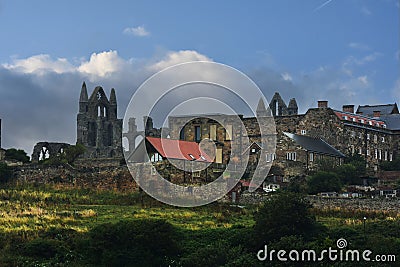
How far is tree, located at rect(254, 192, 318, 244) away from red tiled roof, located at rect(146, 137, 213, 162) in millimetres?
20725

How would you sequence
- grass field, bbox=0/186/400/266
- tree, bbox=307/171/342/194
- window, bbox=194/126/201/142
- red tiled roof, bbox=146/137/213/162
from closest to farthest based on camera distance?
grass field, bbox=0/186/400/266
tree, bbox=307/171/342/194
red tiled roof, bbox=146/137/213/162
window, bbox=194/126/201/142

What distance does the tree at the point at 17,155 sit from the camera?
82.7 m

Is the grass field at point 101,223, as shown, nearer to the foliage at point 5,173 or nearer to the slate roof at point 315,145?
the foliage at point 5,173

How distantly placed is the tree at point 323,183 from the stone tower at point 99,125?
4724 centimetres

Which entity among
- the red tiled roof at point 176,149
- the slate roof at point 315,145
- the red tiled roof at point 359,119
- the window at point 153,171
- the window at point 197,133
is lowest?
the window at point 153,171

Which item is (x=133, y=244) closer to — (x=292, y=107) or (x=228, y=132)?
(x=228, y=132)

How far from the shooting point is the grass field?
139 ft

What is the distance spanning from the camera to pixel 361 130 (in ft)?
283

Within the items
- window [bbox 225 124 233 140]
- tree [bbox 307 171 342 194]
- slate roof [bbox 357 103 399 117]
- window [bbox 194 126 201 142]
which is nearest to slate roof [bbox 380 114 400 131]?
slate roof [bbox 357 103 399 117]

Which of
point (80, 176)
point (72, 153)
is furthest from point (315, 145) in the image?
point (80, 176)

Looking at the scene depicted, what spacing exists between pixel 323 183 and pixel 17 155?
33098 millimetres

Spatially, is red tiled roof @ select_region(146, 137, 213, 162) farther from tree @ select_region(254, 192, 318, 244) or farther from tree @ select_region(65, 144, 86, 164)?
tree @ select_region(254, 192, 318, 244)

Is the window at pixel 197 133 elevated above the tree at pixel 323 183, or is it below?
above

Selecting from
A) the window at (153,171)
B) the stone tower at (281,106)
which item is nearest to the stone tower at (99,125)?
the stone tower at (281,106)
